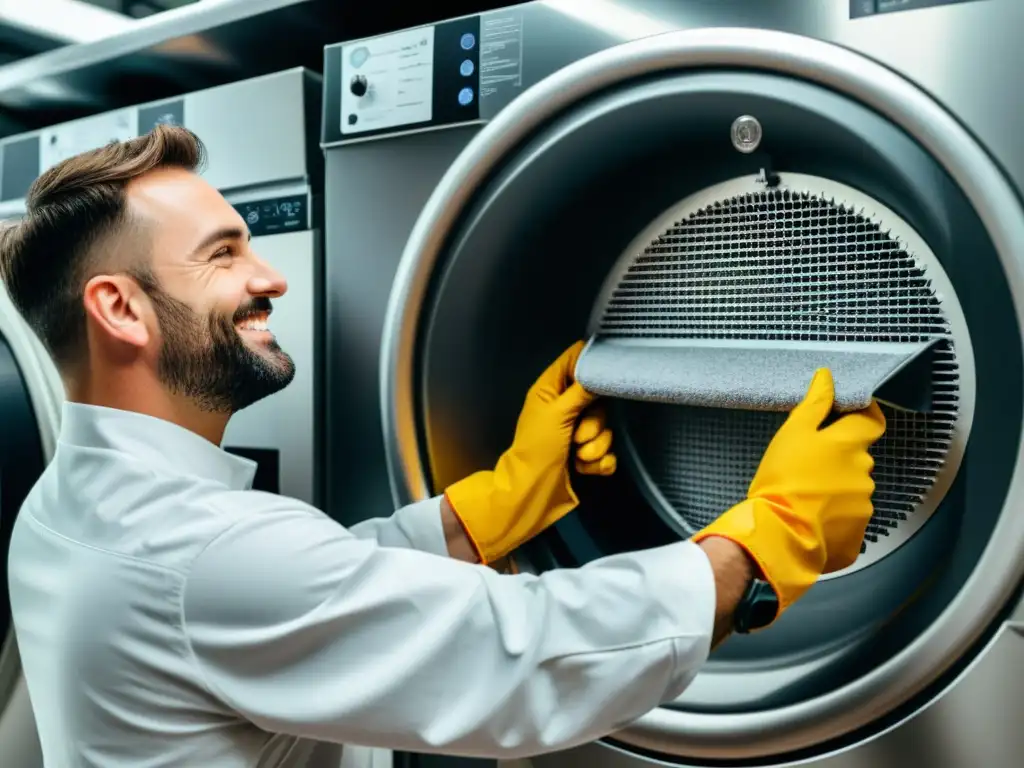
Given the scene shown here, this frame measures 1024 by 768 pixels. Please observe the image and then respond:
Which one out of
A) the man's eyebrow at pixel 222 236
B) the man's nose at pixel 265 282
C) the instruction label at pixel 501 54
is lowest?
the man's nose at pixel 265 282

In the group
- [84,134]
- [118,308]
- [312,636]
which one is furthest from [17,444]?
[312,636]

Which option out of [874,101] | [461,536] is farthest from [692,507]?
[874,101]

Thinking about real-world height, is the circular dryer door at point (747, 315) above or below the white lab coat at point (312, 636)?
above

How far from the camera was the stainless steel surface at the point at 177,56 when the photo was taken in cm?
87

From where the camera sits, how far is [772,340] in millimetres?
708

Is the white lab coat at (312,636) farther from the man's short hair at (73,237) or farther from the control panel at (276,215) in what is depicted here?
the control panel at (276,215)

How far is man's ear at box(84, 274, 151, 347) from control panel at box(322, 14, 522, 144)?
23 cm

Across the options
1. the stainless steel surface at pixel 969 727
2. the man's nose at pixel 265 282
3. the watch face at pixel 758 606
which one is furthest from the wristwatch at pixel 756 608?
the man's nose at pixel 265 282

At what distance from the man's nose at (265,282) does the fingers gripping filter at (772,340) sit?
28 centimetres

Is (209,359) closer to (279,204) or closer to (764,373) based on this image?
(279,204)

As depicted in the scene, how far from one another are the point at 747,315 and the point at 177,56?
2.36 ft

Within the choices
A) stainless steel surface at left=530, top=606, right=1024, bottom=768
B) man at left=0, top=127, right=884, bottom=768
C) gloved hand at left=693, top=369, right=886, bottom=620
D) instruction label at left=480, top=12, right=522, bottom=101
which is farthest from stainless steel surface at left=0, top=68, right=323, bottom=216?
stainless steel surface at left=530, top=606, right=1024, bottom=768

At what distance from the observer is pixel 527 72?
0.70 metres

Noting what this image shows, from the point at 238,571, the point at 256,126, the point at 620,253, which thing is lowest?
the point at 238,571
